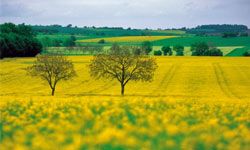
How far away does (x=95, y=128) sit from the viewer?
11562 mm

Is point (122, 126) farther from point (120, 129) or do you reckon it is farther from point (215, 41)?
point (215, 41)

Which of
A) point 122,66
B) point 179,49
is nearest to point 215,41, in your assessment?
point 179,49

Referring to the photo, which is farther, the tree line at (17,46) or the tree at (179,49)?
the tree at (179,49)

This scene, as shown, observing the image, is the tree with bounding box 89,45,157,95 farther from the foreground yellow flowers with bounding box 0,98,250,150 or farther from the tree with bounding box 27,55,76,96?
the foreground yellow flowers with bounding box 0,98,250,150

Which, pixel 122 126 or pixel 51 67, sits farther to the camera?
pixel 51 67

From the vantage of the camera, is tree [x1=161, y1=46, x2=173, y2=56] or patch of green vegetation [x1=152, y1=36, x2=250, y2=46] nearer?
tree [x1=161, y1=46, x2=173, y2=56]

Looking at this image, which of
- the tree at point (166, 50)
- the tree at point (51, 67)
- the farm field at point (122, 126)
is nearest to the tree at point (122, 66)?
the tree at point (51, 67)

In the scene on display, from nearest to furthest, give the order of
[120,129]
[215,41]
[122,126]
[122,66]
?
[120,129] → [122,126] → [122,66] → [215,41]

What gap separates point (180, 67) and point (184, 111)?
71097 mm

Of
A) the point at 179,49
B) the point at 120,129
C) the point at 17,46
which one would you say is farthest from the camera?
the point at 179,49

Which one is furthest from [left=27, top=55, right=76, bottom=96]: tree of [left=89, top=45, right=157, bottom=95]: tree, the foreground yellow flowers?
the foreground yellow flowers

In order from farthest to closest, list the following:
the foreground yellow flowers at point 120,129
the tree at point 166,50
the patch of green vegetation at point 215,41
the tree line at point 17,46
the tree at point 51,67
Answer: the patch of green vegetation at point 215,41 → the tree at point 166,50 → the tree line at point 17,46 → the tree at point 51,67 → the foreground yellow flowers at point 120,129

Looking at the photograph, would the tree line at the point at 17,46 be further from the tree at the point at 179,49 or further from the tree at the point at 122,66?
the tree at the point at 122,66

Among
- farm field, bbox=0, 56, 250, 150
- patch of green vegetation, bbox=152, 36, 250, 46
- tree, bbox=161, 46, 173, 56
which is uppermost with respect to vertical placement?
farm field, bbox=0, 56, 250, 150
